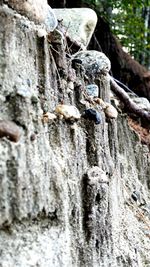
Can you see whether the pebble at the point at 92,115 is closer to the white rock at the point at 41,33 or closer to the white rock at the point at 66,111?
the white rock at the point at 66,111

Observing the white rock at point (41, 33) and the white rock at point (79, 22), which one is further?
the white rock at point (79, 22)

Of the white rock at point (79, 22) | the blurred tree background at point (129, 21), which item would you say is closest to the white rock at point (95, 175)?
the white rock at point (79, 22)

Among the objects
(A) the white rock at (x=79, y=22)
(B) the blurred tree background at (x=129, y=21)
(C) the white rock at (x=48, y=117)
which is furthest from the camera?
(B) the blurred tree background at (x=129, y=21)

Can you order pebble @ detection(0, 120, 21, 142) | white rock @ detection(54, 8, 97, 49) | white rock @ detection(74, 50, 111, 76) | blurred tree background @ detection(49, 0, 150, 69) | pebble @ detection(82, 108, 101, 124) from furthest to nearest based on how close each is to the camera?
blurred tree background @ detection(49, 0, 150, 69), white rock @ detection(54, 8, 97, 49), white rock @ detection(74, 50, 111, 76), pebble @ detection(82, 108, 101, 124), pebble @ detection(0, 120, 21, 142)

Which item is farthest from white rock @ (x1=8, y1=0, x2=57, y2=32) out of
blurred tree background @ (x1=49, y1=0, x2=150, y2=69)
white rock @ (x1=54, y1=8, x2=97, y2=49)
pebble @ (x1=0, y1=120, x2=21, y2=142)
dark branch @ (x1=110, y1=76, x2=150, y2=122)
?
blurred tree background @ (x1=49, y1=0, x2=150, y2=69)

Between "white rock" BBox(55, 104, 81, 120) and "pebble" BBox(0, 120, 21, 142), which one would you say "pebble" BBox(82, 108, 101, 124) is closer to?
"white rock" BBox(55, 104, 81, 120)

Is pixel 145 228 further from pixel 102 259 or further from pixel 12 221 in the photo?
pixel 12 221
